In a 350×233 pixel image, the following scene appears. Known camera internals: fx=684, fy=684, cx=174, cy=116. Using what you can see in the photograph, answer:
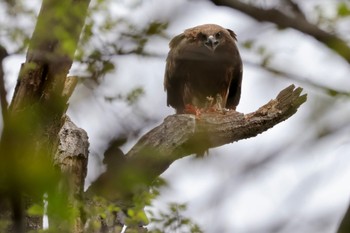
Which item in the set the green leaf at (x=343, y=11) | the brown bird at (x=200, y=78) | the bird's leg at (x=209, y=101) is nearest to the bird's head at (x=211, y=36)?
the brown bird at (x=200, y=78)

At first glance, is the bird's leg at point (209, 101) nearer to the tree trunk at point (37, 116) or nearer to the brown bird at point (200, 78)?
the brown bird at point (200, 78)

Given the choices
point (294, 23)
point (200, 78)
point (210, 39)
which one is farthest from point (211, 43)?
point (294, 23)

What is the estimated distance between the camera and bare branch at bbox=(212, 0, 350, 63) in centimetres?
151

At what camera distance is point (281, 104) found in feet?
19.7

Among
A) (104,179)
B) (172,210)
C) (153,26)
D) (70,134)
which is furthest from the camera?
(70,134)

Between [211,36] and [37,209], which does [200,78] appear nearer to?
[211,36]

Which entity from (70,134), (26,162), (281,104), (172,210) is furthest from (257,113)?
(26,162)

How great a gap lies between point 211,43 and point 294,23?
251 inches

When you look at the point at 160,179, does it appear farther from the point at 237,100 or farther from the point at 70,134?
the point at 237,100

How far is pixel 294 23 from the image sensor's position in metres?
1.53

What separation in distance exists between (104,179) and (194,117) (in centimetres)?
425

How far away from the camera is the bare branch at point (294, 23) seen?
4.96 ft

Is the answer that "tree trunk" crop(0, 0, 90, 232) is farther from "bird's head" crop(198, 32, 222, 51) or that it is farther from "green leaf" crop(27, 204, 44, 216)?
"bird's head" crop(198, 32, 222, 51)

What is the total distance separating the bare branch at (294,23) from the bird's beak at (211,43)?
5968mm
